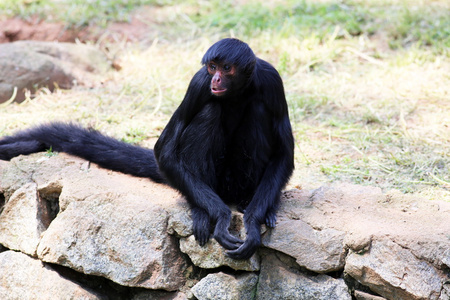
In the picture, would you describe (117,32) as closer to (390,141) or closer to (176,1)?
(176,1)

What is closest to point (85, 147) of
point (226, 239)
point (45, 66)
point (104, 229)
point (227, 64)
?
point (104, 229)

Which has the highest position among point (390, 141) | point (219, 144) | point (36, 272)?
point (219, 144)

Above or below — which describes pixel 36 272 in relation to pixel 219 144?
below

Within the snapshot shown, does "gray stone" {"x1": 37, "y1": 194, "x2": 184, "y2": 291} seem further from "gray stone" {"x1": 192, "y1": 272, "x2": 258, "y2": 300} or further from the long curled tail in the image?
the long curled tail

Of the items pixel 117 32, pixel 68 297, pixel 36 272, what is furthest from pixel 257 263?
pixel 117 32

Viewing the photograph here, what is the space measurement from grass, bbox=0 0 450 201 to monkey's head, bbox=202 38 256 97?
5.59ft

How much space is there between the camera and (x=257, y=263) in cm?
440

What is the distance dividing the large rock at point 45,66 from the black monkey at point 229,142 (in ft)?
13.4

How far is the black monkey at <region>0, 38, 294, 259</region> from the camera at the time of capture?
14.6 ft

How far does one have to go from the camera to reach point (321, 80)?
8.22m

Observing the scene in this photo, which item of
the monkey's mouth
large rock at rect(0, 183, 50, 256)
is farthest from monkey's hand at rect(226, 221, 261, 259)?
large rock at rect(0, 183, 50, 256)

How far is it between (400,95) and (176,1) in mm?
5828

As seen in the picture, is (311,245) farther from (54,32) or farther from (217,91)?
(54,32)

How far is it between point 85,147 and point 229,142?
1.78 metres
